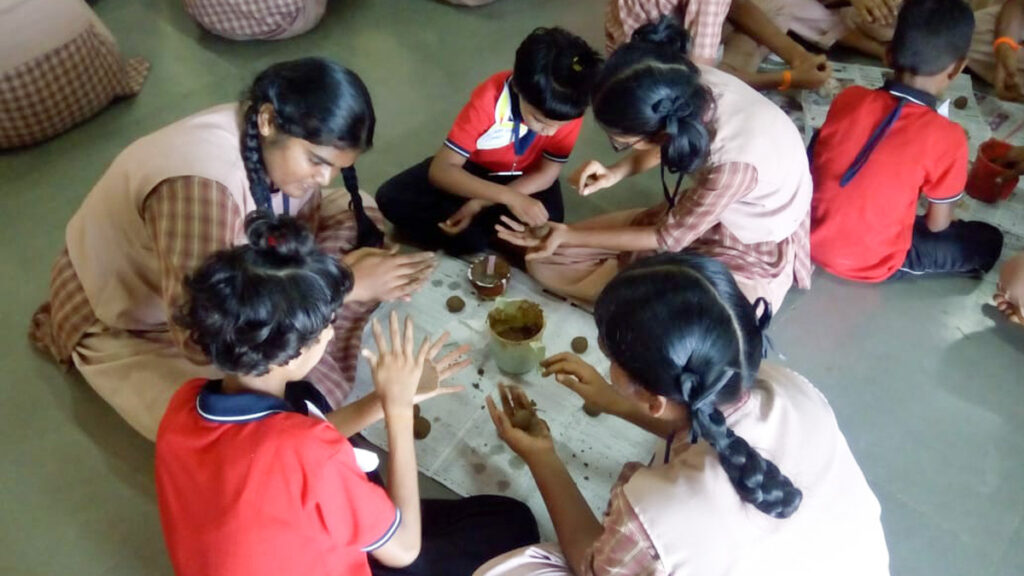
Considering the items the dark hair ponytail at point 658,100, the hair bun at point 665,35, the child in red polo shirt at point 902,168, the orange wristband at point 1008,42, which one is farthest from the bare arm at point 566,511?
the orange wristband at point 1008,42

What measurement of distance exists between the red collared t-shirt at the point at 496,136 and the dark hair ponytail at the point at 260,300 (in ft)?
3.10

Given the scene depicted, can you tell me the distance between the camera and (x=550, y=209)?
7.21ft

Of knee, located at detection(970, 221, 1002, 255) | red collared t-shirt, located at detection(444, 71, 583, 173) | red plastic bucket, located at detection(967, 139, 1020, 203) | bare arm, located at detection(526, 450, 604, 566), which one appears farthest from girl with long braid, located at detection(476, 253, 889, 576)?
red plastic bucket, located at detection(967, 139, 1020, 203)

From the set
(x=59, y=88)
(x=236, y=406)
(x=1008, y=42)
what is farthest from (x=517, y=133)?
(x=1008, y=42)

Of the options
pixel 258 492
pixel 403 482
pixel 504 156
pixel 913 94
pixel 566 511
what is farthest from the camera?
pixel 504 156

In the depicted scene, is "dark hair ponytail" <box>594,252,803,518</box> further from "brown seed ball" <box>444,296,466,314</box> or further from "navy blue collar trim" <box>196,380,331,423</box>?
"brown seed ball" <box>444,296,466,314</box>

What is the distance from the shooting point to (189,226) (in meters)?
1.36

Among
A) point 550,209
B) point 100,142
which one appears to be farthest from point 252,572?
point 100,142

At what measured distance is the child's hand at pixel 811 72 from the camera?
2684 millimetres

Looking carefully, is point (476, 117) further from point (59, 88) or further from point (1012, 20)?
point (1012, 20)

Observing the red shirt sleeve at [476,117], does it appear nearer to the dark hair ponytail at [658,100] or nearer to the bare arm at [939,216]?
the dark hair ponytail at [658,100]

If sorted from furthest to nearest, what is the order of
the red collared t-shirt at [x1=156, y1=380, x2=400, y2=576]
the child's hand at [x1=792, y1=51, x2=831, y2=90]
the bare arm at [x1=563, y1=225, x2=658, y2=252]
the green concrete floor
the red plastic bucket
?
the child's hand at [x1=792, y1=51, x2=831, y2=90] → the red plastic bucket → the bare arm at [x1=563, y1=225, x2=658, y2=252] → the green concrete floor → the red collared t-shirt at [x1=156, y1=380, x2=400, y2=576]

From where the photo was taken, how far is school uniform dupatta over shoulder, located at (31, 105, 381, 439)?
1.37 meters

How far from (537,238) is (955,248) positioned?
45.3 inches
